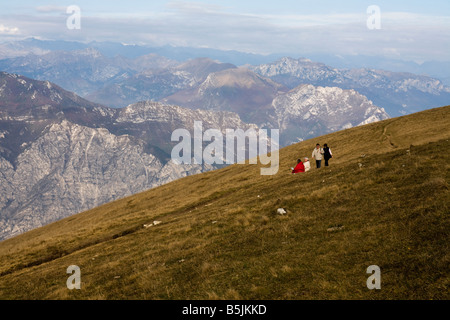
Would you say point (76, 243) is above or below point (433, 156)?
below

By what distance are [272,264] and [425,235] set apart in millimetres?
7041

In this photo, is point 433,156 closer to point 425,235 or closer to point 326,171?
point 326,171

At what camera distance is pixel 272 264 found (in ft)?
54.6

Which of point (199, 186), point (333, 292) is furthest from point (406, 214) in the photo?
point (199, 186)

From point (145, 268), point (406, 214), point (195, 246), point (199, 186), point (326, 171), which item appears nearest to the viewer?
point (406, 214)
